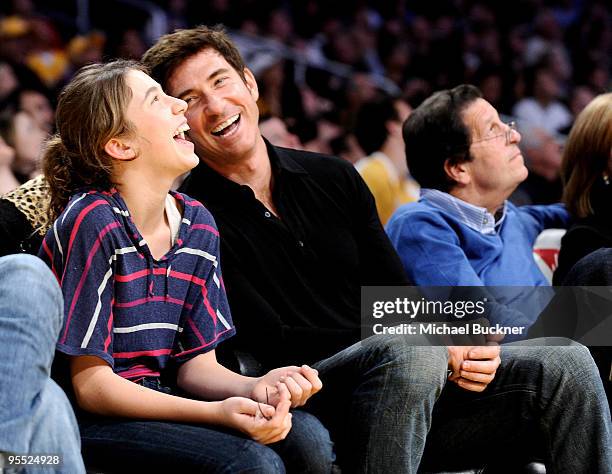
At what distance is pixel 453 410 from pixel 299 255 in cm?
50

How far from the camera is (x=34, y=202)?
2.12 metres

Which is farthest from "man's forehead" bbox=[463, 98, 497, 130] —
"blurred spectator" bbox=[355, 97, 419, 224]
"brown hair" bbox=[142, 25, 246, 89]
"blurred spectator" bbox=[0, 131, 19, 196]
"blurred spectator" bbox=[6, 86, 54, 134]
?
"blurred spectator" bbox=[6, 86, 54, 134]

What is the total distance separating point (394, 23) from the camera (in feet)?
24.6

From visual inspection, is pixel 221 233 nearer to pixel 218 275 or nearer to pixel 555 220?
pixel 218 275

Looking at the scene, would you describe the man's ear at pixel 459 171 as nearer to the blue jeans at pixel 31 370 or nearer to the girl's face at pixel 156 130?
the girl's face at pixel 156 130

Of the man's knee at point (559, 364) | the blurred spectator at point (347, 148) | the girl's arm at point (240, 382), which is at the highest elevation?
the blurred spectator at point (347, 148)

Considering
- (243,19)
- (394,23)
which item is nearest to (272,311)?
(243,19)

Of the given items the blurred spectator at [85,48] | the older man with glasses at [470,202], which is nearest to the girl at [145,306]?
the older man with glasses at [470,202]

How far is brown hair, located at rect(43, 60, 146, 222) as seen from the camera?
1.95 metres

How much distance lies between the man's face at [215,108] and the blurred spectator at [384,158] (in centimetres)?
174

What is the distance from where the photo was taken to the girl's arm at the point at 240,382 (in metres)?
1.83

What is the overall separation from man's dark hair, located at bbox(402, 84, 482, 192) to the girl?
35.5 inches

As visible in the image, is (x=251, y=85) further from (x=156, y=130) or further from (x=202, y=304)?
(x=202, y=304)

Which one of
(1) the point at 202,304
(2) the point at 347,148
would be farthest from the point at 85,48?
(1) the point at 202,304
